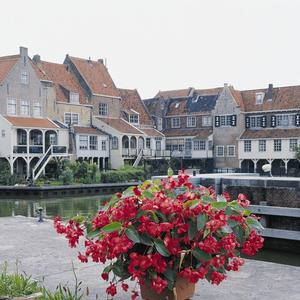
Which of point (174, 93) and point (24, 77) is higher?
point (174, 93)

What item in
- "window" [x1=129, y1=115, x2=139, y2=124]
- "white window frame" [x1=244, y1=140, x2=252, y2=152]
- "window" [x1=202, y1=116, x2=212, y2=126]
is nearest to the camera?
"white window frame" [x1=244, y1=140, x2=252, y2=152]

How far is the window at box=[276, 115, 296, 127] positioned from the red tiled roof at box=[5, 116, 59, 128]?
2555 centimetres

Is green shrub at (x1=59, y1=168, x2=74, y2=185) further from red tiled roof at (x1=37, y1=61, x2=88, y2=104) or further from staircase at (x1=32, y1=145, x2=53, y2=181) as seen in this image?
red tiled roof at (x1=37, y1=61, x2=88, y2=104)

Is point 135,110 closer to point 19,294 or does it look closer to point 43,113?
point 43,113

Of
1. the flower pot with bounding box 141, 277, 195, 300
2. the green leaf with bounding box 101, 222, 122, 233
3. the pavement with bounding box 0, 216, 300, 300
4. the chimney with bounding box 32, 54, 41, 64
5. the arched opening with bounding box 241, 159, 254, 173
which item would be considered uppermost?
the chimney with bounding box 32, 54, 41, 64

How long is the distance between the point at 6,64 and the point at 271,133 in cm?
2997


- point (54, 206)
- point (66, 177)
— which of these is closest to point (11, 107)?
point (66, 177)

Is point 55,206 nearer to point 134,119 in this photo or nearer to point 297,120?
point 134,119

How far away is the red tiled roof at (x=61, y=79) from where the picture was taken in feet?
189

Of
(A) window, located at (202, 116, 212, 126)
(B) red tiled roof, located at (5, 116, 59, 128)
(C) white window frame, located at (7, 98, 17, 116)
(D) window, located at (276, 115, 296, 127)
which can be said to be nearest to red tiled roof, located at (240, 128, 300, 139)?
(D) window, located at (276, 115, 296, 127)

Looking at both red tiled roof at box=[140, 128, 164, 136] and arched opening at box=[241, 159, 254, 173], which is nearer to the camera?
arched opening at box=[241, 159, 254, 173]

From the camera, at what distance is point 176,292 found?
21.3ft

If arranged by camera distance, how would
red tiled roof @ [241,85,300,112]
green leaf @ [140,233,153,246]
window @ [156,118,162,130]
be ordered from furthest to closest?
window @ [156,118,162,130]
red tiled roof @ [241,85,300,112]
green leaf @ [140,233,153,246]

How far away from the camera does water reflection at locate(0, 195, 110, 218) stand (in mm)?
31042
